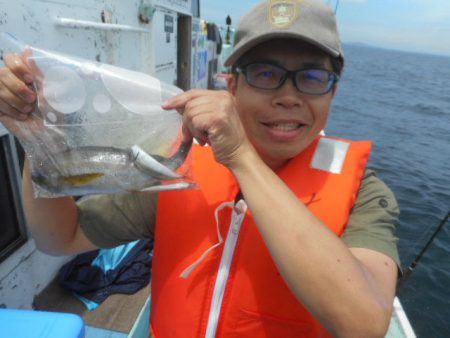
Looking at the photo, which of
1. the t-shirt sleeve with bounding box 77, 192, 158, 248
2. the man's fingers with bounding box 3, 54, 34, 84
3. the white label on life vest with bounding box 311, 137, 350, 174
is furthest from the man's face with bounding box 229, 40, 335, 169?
the man's fingers with bounding box 3, 54, 34, 84

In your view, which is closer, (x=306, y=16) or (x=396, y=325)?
(x=306, y=16)

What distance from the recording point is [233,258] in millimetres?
1561

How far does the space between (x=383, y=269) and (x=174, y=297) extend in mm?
997

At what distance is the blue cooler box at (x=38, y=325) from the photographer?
4.31 feet

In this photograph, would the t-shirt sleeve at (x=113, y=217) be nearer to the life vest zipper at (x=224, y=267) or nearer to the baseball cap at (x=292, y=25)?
the life vest zipper at (x=224, y=267)

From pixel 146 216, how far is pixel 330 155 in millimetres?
1103

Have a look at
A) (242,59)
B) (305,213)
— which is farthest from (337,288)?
(242,59)

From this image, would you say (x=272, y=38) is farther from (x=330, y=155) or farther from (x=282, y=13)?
(x=330, y=155)

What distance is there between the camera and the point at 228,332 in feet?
4.96

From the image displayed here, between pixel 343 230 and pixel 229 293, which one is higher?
pixel 343 230

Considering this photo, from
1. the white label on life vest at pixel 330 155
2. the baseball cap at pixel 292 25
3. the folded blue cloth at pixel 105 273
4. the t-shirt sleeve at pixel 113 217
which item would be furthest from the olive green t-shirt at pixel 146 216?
the folded blue cloth at pixel 105 273

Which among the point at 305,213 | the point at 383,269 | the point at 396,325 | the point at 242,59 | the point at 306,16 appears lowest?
the point at 396,325

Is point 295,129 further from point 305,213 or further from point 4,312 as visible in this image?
point 4,312

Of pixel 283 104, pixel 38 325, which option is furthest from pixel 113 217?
pixel 283 104
